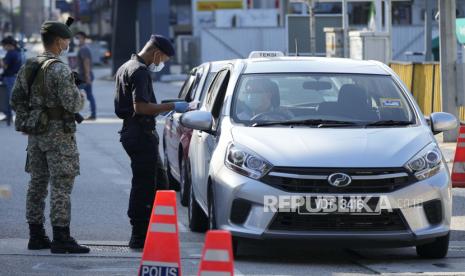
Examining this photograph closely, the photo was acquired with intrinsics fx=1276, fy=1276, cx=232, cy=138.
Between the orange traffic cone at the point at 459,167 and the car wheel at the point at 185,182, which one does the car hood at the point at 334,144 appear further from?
the orange traffic cone at the point at 459,167

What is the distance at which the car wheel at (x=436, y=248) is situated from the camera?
9562mm

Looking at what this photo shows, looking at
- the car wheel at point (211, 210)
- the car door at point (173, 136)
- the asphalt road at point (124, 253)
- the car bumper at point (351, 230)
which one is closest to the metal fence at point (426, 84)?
the car door at point (173, 136)

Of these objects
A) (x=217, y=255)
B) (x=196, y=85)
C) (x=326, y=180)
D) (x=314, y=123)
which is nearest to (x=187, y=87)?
(x=196, y=85)

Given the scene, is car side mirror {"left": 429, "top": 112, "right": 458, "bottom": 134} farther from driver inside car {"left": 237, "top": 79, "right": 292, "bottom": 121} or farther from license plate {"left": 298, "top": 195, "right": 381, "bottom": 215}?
license plate {"left": 298, "top": 195, "right": 381, "bottom": 215}

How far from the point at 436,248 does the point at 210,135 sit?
2123 millimetres

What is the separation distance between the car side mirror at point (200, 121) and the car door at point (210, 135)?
92mm

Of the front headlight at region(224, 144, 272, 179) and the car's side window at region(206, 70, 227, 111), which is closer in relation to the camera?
the front headlight at region(224, 144, 272, 179)

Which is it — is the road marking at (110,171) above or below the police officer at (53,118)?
below

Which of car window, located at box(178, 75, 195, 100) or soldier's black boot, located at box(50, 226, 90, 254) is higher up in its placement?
car window, located at box(178, 75, 195, 100)

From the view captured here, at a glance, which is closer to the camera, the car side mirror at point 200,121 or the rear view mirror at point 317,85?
the car side mirror at point 200,121

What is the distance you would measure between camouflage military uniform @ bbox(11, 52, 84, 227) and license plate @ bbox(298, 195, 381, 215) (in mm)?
1904

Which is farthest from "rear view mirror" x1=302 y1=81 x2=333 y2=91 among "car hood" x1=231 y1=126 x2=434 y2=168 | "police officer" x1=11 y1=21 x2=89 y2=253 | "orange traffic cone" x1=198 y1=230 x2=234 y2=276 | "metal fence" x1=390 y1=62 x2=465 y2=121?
"metal fence" x1=390 y1=62 x2=465 y2=121

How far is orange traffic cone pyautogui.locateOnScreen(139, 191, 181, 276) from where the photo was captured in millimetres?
7801

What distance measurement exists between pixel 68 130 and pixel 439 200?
113 inches
